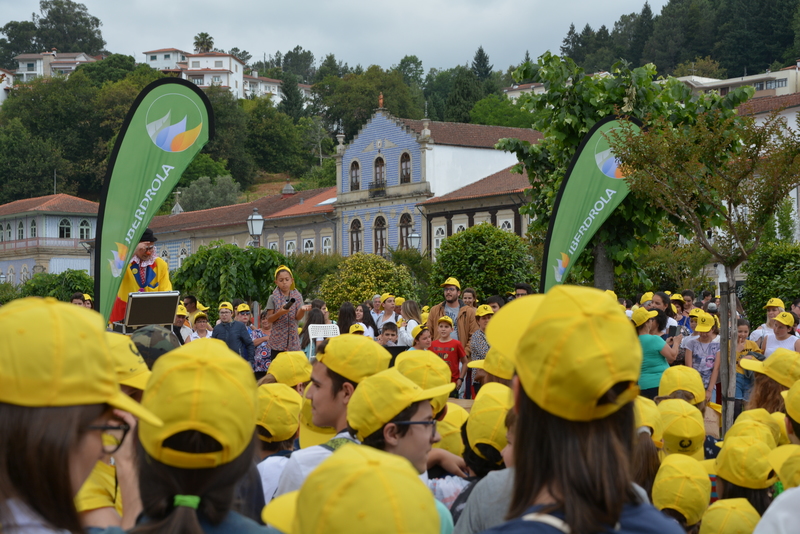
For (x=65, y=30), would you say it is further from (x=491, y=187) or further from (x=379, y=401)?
(x=379, y=401)

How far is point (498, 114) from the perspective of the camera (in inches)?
3450

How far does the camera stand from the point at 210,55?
140 metres

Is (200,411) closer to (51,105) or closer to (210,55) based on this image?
(51,105)

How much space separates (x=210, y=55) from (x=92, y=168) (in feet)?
166

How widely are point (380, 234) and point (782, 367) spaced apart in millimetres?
52570

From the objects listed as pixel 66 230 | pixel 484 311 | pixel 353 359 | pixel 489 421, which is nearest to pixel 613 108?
pixel 484 311

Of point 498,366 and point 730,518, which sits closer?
point 730,518

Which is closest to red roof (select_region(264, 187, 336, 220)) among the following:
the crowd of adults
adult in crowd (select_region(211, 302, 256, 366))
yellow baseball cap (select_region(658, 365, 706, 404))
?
adult in crowd (select_region(211, 302, 256, 366))

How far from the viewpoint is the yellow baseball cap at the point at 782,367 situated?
558 centimetres

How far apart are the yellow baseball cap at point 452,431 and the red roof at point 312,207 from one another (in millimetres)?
55110

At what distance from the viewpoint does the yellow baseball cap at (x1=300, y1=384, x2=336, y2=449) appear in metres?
4.83

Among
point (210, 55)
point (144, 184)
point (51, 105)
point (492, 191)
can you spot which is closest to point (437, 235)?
point (492, 191)

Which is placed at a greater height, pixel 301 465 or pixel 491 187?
pixel 491 187

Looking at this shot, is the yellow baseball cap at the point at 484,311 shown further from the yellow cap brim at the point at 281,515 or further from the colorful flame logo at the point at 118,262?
the yellow cap brim at the point at 281,515
